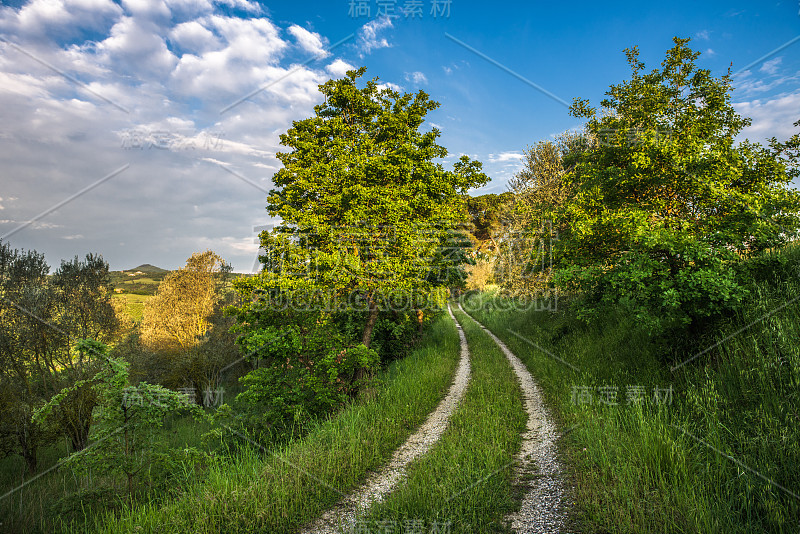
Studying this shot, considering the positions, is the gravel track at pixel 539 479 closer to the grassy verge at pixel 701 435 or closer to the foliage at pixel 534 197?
the grassy verge at pixel 701 435

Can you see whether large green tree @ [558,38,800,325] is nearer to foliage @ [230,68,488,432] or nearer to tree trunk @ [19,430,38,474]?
foliage @ [230,68,488,432]

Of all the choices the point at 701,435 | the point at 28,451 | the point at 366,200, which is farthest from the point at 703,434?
the point at 28,451

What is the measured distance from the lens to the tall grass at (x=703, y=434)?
3.72 metres

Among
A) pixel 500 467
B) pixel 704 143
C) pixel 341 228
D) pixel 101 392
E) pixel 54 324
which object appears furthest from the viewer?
pixel 54 324

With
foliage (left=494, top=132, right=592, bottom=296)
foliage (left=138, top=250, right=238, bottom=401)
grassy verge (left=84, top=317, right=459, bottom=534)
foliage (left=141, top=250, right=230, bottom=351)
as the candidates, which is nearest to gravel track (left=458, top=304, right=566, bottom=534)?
grassy verge (left=84, top=317, right=459, bottom=534)

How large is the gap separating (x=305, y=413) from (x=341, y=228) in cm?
673

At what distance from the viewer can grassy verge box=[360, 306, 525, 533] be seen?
4.07 m

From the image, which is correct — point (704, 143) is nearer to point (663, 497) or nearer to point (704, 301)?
point (704, 301)

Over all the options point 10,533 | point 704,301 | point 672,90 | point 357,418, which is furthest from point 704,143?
point 10,533

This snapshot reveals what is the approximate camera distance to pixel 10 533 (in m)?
7.29

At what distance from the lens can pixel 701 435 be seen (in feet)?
17.1

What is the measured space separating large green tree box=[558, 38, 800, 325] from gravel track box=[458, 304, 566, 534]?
3427 mm

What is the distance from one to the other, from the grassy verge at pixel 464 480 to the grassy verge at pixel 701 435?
1079 millimetres

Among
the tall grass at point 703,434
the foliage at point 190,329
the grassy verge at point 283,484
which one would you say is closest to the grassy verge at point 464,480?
the grassy verge at point 283,484
